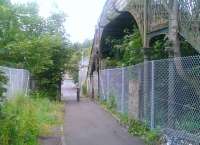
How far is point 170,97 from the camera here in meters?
10.8

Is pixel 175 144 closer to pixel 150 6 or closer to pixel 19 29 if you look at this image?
pixel 150 6

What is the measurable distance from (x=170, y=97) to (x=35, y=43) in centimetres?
1524

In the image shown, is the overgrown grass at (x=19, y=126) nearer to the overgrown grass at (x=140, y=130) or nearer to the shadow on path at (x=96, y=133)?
the shadow on path at (x=96, y=133)

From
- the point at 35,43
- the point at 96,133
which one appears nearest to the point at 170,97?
the point at 96,133

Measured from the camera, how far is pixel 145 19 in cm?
1451

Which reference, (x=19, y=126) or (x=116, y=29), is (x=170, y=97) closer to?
(x=19, y=126)

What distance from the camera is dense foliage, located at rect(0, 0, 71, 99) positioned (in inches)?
925

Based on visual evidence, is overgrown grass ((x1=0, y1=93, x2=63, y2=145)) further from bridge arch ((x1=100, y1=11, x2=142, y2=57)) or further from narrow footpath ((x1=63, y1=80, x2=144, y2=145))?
bridge arch ((x1=100, y1=11, x2=142, y2=57))

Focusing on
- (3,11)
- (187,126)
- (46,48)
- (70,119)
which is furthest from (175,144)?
(46,48)

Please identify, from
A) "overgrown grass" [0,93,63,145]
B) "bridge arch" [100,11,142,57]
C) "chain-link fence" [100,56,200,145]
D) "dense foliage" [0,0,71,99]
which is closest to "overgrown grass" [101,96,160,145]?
"chain-link fence" [100,56,200,145]

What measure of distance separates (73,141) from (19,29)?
1512 cm

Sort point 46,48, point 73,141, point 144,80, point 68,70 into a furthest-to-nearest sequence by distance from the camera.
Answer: point 68,70, point 46,48, point 144,80, point 73,141

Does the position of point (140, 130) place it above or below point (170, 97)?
below

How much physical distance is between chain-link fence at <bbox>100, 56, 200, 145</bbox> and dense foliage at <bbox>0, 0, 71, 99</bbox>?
835 cm
